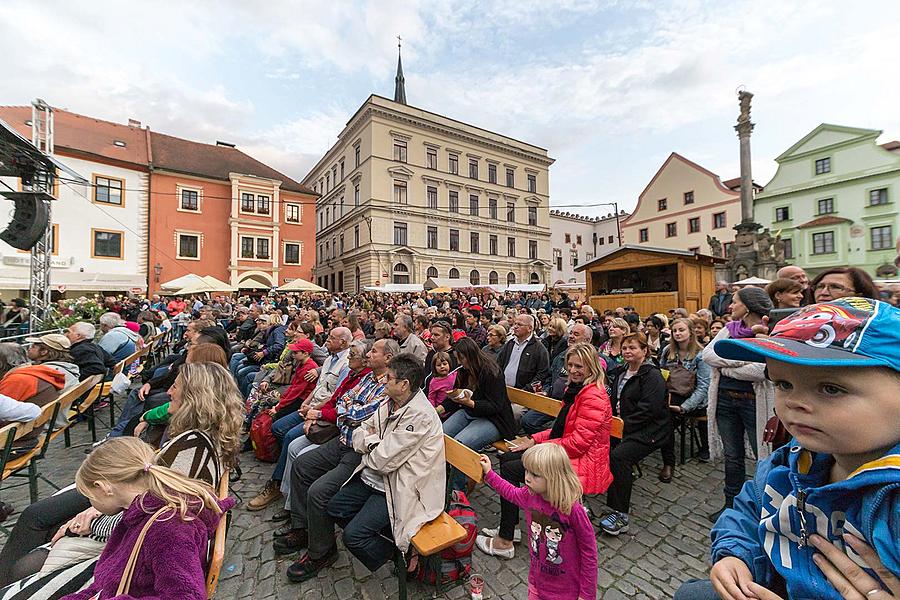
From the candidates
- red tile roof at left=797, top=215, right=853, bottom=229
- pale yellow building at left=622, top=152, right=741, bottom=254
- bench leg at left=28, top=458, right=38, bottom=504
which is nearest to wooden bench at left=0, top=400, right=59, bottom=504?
bench leg at left=28, top=458, right=38, bottom=504

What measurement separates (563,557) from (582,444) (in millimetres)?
1204

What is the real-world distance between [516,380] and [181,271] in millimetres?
30945

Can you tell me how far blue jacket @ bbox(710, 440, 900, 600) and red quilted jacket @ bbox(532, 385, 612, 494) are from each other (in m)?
1.94

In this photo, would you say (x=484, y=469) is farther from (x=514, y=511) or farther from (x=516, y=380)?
(x=516, y=380)

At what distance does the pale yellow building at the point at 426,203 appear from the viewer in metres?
34.6

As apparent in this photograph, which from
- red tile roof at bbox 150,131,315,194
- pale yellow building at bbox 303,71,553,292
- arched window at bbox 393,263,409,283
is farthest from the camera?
arched window at bbox 393,263,409,283

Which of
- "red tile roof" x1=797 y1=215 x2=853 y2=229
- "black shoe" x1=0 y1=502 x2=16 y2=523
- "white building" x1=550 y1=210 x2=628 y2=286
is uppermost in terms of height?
"white building" x1=550 y1=210 x2=628 y2=286

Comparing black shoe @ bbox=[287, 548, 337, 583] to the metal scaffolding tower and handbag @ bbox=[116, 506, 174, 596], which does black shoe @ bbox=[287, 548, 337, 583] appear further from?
the metal scaffolding tower

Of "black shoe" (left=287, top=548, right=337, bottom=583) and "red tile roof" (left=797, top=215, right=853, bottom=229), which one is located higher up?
"red tile roof" (left=797, top=215, right=853, bottom=229)

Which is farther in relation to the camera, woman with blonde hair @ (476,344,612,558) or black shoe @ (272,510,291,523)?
black shoe @ (272,510,291,523)

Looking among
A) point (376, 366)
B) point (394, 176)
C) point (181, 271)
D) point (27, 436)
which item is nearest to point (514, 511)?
point (376, 366)

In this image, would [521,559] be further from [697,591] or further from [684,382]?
[684,382]

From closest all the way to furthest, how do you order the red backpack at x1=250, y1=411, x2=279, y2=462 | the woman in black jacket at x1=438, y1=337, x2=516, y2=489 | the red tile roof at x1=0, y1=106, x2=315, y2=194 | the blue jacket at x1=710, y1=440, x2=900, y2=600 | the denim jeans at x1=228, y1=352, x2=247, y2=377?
the blue jacket at x1=710, y1=440, x2=900, y2=600, the woman in black jacket at x1=438, y1=337, x2=516, y2=489, the red backpack at x1=250, y1=411, x2=279, y2=462, the denim jeans at x1=228, y1=352, x2=247, y2=377, the red tile roof at x1=0, y1=106, x2=315, y2=194

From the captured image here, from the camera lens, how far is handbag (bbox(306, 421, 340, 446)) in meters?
3.89
